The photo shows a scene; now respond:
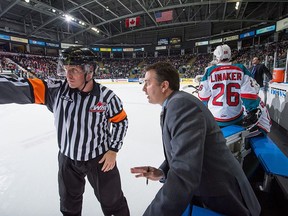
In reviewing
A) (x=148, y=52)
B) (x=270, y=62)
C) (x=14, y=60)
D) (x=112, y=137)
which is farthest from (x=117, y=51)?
(x=112, y=137)

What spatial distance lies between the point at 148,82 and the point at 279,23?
769 inches

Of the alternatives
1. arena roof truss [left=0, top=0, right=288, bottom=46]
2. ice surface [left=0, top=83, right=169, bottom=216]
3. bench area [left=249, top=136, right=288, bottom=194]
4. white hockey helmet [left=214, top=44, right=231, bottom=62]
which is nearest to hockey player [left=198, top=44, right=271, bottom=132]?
white hockey helmet [left=214, top=44, right=231, bottom=62]

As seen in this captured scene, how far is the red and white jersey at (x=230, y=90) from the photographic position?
2.05m

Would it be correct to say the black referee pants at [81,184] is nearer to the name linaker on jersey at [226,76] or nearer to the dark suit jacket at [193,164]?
the dark suit jacket at [193,164]

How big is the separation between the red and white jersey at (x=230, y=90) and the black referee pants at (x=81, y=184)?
4.90 ft

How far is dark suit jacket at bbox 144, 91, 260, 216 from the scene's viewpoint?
659 millimetres

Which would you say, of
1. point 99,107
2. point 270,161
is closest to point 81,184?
point 99,107

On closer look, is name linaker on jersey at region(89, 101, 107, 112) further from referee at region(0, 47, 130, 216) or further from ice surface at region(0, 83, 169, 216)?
ice surface at region(0, 83, 169, 216)

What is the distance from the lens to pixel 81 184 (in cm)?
140

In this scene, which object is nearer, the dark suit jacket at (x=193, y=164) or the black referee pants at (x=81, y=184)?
the dark suit jacket at (x=193, y=164)

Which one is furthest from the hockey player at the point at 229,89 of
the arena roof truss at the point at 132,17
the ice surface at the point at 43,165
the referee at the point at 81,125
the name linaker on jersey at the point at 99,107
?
the arena roof truss at the point at 132,17

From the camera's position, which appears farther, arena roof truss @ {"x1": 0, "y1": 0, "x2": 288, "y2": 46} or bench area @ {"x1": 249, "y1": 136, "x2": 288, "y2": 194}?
arena roof truss @ {"x1": 0, "y1": 0, "x2": 288, "y2": 46}

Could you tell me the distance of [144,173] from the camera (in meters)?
1.05

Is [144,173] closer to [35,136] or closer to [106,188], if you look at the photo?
[106,188]
